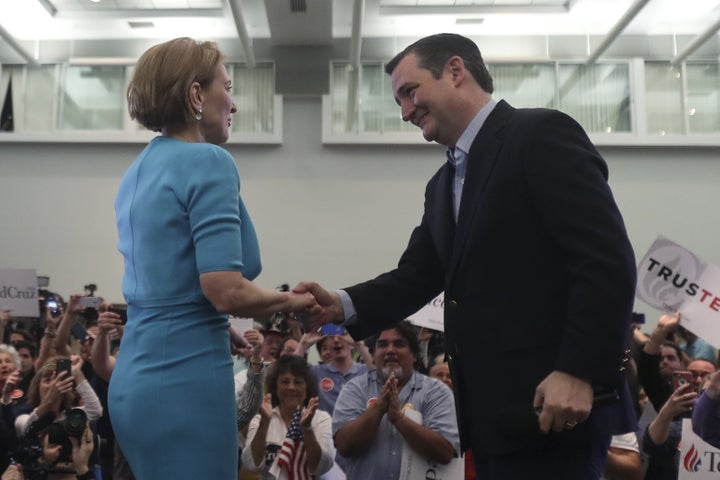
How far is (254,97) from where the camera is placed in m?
13.2

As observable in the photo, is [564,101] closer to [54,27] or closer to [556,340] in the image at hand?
[54,27]

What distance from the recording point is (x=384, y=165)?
13.1 meters

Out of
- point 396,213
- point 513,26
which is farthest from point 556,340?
point 513,26

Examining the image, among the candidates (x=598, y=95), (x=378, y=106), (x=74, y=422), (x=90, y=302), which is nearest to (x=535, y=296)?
(x=74, y=422)

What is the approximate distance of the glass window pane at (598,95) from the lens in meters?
13.1

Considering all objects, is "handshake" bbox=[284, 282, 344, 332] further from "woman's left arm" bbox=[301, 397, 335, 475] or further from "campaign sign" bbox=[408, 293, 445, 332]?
"campaign sign" bbox=[408, 293, 445, 332]

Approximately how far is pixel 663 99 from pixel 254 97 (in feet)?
20.7

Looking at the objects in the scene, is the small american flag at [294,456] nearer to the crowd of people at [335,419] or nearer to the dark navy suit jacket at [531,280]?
the crowd of people at [335,419]

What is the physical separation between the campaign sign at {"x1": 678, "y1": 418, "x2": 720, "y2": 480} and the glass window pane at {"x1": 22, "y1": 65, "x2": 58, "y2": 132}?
1106cm

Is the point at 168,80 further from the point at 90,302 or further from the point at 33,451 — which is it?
the point at 90,302

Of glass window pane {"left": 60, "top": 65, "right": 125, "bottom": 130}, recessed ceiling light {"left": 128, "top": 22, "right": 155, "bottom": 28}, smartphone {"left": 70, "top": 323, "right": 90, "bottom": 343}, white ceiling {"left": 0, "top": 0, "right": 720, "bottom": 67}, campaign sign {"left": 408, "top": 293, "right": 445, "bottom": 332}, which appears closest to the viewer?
campaign sign {"left": 408, "top": 293, "right": 445, "bottom": 332}

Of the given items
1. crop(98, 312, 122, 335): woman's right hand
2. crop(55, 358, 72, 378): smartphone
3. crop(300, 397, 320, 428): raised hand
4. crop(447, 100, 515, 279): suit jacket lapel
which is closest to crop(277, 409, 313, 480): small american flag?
crop(300, 397, 320, 428): raised hand

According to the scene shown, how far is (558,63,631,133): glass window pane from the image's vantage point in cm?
1306

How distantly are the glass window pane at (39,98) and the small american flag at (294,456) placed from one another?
33.4 feet
